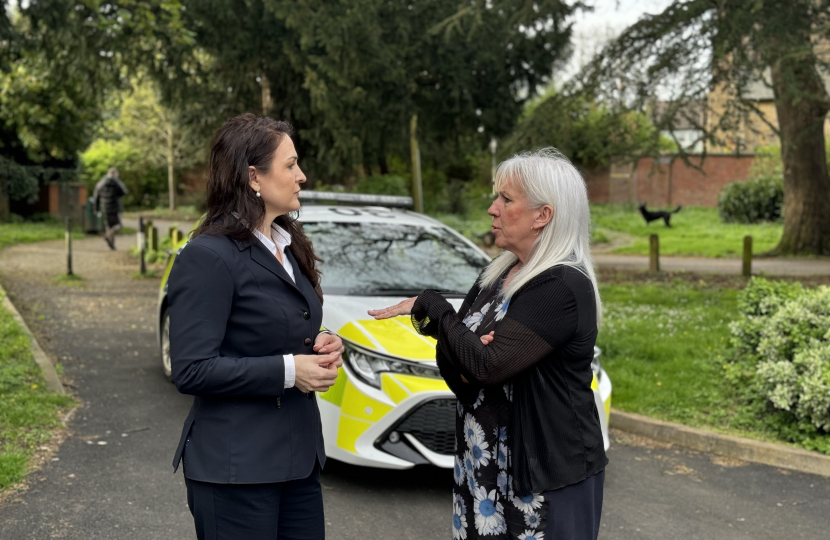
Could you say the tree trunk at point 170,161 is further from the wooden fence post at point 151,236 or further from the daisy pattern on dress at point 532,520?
the daisy pattern on dress at point 532,520

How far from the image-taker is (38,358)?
8195 millimetres

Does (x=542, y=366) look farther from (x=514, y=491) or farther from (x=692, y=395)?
(x=692, y=395)

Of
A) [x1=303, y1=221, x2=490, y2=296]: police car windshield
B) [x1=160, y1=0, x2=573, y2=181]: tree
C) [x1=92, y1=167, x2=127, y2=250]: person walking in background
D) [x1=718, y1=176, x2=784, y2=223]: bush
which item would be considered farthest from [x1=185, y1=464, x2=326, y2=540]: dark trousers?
[x1=718, y1=176, x2=784, y2=223]: bush

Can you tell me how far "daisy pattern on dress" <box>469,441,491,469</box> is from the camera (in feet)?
8.64

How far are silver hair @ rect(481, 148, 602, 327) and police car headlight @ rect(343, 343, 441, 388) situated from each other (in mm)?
2345

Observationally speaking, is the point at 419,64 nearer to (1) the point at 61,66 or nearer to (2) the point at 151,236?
(1) the point at 61,66

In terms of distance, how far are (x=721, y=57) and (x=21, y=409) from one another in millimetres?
7769

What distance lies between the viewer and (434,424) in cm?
491

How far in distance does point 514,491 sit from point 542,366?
0.38 m

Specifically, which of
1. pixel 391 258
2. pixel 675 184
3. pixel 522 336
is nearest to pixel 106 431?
pixel 391 258

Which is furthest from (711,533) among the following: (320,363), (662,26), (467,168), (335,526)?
(467,168)

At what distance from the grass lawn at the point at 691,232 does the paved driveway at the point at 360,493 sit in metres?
15.9

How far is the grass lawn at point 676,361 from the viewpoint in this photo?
267 inches

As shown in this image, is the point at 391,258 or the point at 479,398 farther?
the point at 391,258
